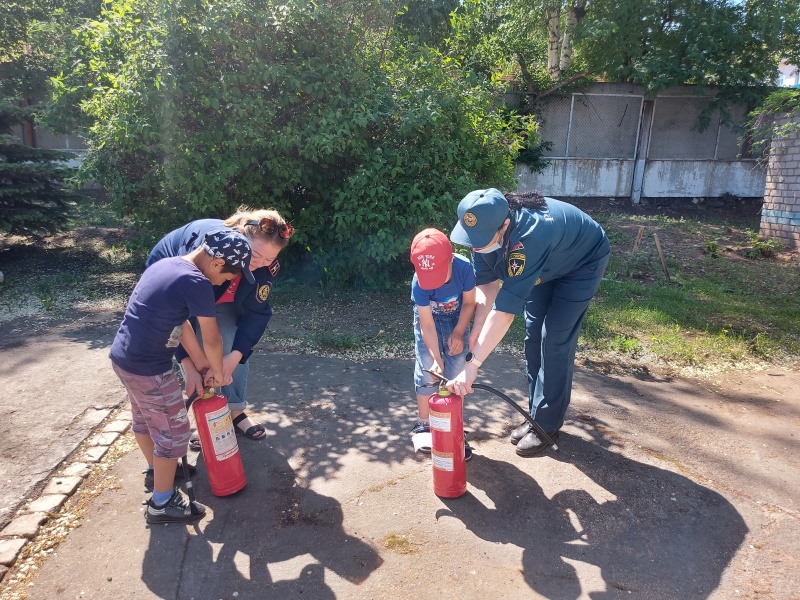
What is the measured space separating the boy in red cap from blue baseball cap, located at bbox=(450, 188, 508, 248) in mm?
190

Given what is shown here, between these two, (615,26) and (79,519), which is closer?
(79,519)

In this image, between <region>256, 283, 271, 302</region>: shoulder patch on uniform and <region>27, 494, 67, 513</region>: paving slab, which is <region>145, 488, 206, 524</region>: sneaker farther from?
<region>256, 283, 271, 302</region>: shoulder patch on uniform

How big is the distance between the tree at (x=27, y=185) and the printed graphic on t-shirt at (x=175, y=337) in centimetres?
620

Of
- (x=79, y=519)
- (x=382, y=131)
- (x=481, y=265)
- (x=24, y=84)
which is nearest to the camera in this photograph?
(x=79, y=519)

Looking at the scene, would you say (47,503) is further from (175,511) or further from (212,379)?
(212,379)

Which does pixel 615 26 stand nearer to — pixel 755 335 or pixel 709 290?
pixel 709 290

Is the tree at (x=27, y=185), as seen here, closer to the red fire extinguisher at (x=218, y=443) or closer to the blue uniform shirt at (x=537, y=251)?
the red fire extinguisher at (x=218, y=443)

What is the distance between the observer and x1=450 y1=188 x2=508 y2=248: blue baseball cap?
2879 millimetres

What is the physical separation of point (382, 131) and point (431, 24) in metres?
5.25

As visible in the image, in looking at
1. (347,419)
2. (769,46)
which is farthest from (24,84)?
(769,46)

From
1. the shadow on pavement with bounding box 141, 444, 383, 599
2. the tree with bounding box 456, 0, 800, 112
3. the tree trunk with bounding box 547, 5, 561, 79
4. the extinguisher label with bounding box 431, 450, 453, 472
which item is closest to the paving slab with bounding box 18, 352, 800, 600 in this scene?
the shadow on pavement with bounding box 141, 444, 383, 599

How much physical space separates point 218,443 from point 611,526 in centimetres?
210

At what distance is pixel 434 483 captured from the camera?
124 inches

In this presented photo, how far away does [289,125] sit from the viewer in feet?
19.4
